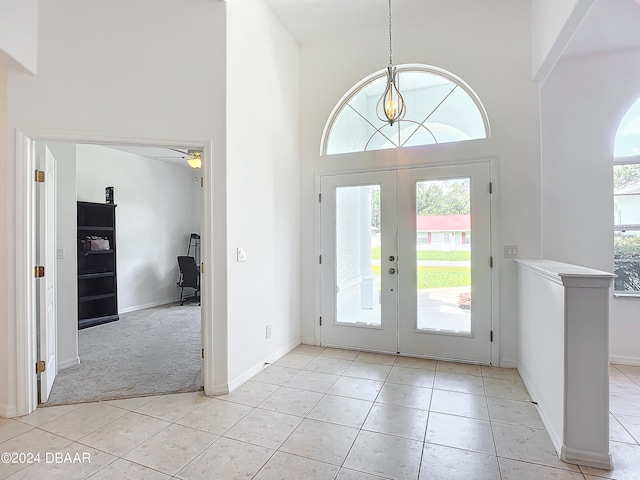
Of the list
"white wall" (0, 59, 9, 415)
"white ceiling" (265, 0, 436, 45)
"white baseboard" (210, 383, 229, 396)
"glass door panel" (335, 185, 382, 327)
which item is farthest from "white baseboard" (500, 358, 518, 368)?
"white wall" (0, 59, 9, 415)

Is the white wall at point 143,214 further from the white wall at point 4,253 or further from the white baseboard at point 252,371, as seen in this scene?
the white baseboard at point 252,371

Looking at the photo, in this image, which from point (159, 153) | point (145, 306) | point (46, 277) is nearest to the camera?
point (46, 277)

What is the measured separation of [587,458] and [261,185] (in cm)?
321

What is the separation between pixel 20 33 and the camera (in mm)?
2328

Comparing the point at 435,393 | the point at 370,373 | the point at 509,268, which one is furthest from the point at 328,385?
the point at 509,268

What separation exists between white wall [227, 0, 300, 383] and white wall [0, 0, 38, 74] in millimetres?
1393

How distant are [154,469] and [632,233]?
4.85 metres

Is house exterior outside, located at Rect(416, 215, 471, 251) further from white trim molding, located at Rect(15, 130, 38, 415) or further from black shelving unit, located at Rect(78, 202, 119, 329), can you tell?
black shelving unit, located at Rect(78, 202, 119, 329)

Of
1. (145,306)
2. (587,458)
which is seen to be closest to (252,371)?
(587,458)

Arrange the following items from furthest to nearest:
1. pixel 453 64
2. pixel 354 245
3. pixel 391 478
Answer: pixel 354 245 < pixel 453 64 < pixel 391 478

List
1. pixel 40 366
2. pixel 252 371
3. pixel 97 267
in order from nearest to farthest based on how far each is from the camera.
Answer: pixel 40 366 → pixel 252 371 → pixel 97 267

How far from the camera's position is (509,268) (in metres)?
3.37

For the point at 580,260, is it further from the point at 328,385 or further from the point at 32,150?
the point at 32,150

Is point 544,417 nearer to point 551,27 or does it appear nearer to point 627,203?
point 627,203
